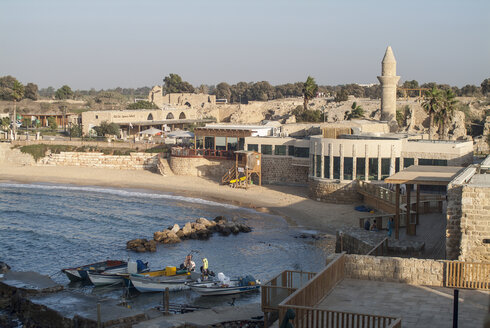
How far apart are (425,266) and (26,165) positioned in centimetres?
5948

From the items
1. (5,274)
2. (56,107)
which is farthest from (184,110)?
(5,274)

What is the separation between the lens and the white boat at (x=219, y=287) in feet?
84.2

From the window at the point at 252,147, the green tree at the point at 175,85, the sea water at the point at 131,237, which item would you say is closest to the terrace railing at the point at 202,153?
the window at the point at 252,147

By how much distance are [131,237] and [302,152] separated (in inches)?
734

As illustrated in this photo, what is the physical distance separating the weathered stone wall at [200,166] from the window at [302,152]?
6.69m

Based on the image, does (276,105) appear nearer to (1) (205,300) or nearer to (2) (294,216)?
(2) (294,216)

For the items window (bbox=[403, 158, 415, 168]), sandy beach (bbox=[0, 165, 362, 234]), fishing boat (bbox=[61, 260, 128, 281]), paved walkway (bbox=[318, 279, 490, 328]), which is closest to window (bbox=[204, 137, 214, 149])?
sandy beach (bbox=[0, 165, 362, 234])

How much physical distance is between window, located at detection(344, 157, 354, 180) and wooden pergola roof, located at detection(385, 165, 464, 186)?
1336cm

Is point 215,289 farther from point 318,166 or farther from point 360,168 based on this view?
point 318,166

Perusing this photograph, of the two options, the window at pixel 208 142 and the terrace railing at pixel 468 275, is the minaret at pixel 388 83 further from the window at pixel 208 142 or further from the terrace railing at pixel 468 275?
the terrace railing at pixel 468 275

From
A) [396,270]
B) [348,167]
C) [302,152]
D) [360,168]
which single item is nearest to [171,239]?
[348,167]

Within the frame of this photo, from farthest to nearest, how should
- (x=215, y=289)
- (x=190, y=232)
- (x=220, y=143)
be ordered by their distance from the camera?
(x=220, y=143) → (x=190, y=232) → (x=215, y=289)

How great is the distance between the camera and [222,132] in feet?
180

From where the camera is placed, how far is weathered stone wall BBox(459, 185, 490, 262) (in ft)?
58.9
